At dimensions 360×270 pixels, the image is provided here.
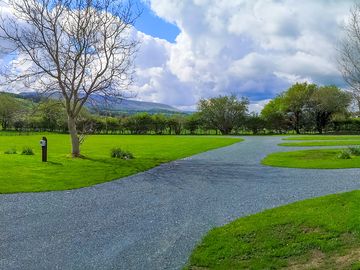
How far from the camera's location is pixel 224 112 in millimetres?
72812

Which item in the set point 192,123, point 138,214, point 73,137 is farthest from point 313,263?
point 192,123

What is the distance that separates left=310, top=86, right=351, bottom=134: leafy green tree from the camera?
6850 cm

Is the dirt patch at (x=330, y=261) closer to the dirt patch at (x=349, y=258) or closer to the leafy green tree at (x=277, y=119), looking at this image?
the dirt patch at (x=349, y=258)

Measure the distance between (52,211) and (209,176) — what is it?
6.75 m

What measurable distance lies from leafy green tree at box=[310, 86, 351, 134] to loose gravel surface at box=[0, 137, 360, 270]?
187 ft

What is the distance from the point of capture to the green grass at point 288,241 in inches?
222

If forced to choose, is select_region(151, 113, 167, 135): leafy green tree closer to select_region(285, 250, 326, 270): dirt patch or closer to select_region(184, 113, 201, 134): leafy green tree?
select_region(184, 113, 201, 134): leafy green tree

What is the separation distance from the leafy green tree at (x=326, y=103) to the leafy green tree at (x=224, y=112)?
477 inches

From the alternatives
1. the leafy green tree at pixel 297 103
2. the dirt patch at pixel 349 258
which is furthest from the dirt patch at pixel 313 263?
the leafy green tree at pixel 297 103

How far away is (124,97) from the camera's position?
21.8 m

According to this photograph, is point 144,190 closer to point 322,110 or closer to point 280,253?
point 280,253

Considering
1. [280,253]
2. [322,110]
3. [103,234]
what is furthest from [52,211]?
[322,110]

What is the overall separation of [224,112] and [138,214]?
6511 cm

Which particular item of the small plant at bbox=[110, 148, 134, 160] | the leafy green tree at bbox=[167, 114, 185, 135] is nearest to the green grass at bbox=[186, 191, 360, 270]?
the small plant at bbox=[110, 148, 134, 160]
